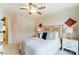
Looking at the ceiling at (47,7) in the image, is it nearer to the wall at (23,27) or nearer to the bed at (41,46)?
the wall at (23,27)

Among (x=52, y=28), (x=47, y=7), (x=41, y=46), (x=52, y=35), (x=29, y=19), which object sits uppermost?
(x=47, y=7)

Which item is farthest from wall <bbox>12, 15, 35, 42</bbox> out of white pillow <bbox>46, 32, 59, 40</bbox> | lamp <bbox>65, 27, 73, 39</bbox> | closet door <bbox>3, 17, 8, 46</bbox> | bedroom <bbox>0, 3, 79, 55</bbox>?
lamp <bbox>65, 27, 73, 39</bbox>

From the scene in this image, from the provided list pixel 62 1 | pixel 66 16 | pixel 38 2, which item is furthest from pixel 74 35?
pixel 38 2

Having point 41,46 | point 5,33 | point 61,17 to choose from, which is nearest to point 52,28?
point 61,17

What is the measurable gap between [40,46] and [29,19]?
17.2 inches

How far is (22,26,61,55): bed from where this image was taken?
1772mm

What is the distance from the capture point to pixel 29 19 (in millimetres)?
1817

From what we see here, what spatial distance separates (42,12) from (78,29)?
0.59 metres

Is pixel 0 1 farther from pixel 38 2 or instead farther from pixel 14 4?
pixel 38 2

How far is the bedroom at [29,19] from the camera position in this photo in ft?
5.84

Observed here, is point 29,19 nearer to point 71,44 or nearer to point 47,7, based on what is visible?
point 47,7

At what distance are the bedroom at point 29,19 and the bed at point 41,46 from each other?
0.27 feet

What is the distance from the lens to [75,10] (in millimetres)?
1796

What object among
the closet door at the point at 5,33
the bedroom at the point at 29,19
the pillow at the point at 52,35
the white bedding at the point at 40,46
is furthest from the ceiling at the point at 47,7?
the white bedding at the point at 40,46
